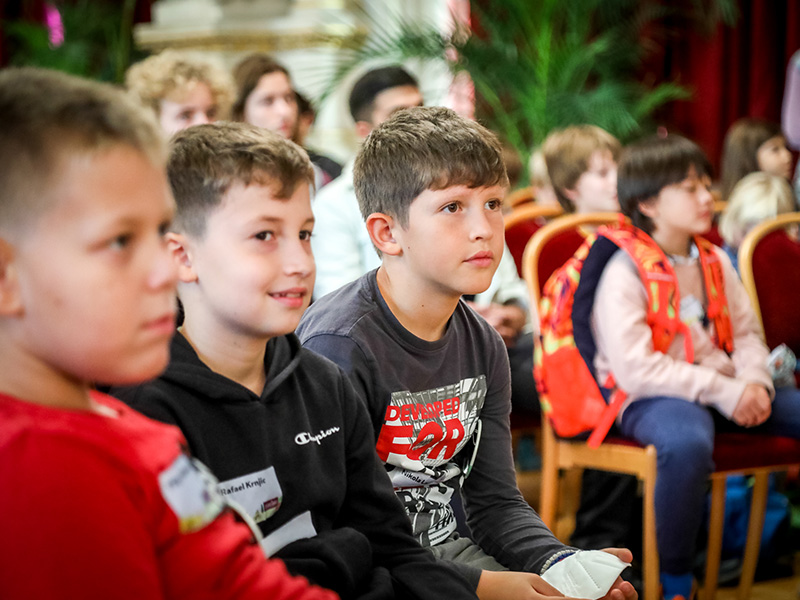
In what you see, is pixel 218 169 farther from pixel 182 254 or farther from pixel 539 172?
pixel 539 172

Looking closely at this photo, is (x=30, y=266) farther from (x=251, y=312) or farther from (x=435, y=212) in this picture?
(x=435, y=212)

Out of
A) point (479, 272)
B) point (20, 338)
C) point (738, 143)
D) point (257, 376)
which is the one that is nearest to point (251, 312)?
point (257, 376)

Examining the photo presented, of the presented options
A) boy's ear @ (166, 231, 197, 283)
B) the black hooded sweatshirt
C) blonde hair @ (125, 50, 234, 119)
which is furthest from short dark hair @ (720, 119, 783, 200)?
boy's ear @ (166, 231, 197, 283)

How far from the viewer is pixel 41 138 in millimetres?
591

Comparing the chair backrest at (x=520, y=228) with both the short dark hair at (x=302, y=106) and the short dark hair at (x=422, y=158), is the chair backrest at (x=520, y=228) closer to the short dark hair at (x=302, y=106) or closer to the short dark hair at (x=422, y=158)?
the short dark hair at (x=302, y=106)

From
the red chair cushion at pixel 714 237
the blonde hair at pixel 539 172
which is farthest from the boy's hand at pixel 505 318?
the blonde hair at pixel 539 172

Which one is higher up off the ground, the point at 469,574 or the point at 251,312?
the point at 251,312

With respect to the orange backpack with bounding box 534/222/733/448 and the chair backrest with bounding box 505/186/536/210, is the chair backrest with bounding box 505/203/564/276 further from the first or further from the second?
the chair backrest with bounding box 505/186/536/210

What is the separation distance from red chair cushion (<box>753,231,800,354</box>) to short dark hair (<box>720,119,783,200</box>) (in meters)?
1.16

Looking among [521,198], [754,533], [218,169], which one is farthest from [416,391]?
[521,198]

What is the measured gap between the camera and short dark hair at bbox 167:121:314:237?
0.88m

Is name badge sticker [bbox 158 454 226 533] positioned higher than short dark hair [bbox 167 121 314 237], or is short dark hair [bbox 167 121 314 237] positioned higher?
short dark hair [bbox 167 121 314 237]

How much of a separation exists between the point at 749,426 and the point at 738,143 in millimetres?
1820

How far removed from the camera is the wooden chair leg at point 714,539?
1997mm
